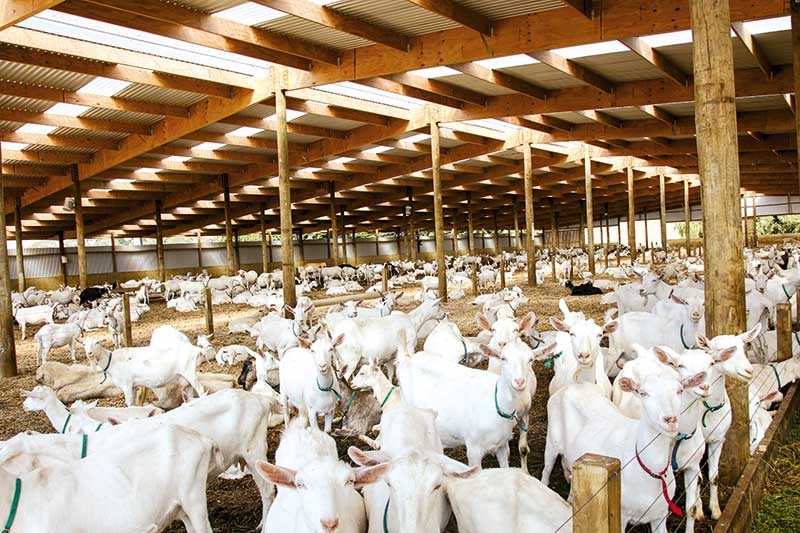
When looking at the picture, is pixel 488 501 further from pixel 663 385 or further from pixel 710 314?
pixel 710 314

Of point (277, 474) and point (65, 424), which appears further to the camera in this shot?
point (65, 424)

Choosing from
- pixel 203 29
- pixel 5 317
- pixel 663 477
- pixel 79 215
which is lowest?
pixel 663 477

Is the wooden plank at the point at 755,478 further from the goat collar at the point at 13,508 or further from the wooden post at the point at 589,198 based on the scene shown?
the wooden post at the point at 589,198

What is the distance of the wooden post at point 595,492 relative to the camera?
7.02ft

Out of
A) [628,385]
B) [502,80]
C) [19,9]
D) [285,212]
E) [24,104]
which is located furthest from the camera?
[24,104]

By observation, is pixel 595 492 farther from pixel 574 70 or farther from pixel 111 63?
pixel 574 70

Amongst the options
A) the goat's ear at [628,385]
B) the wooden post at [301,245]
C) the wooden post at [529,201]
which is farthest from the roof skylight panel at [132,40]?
the wooden post at [301,245]

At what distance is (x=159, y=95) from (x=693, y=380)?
46.2 ft

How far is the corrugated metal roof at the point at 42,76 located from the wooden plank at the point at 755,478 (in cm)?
1293

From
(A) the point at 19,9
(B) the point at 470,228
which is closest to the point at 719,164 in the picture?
(A) the point at 19,9

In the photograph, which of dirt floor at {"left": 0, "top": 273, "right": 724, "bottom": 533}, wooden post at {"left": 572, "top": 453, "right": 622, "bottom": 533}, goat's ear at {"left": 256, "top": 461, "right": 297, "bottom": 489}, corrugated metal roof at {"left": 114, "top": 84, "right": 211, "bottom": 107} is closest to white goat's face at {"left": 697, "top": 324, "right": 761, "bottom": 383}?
dirt floor at {"left": 0, "top": 273, "right": 724, "bottom": 533}

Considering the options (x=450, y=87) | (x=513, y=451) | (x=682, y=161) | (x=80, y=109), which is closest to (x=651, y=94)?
(x=450, y=87)

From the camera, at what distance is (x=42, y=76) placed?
12.3m

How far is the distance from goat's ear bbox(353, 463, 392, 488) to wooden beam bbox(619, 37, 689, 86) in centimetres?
971
